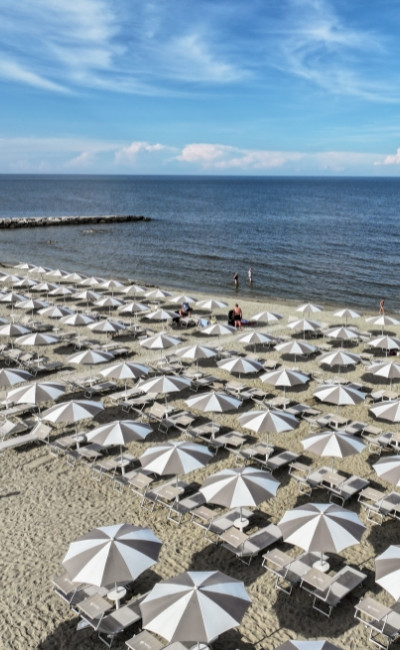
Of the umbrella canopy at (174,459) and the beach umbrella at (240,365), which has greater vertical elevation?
the beach umbrella at (240,365)

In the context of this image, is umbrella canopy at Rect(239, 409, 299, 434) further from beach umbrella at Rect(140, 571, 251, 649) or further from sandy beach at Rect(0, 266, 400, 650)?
beach umbrella at Rect(140, 571, 251, 649)

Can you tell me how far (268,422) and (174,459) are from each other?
323 cm

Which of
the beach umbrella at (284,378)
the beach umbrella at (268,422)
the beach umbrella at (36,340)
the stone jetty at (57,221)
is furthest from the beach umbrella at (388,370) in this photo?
the stone jetty at (57,221)

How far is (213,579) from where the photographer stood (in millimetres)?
7793

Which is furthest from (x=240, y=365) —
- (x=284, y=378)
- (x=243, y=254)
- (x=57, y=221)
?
(x=57, y=221)

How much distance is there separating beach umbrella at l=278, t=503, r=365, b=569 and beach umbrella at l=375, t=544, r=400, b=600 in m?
0.63

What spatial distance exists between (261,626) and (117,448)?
23.6ft

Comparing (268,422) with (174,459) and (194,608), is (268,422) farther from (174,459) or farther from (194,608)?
(194,608)

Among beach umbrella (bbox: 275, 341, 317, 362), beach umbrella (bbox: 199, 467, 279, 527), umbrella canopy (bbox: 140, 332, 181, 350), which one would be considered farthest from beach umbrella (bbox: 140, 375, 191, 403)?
beach umbrella (bbox: 199, 467, 279, 527)

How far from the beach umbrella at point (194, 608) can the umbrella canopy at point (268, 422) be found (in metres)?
6.04

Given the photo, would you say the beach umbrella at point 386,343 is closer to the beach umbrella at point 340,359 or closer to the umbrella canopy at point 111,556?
the beach umbrella at point 340,359

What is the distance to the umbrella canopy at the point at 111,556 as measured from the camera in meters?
8.17

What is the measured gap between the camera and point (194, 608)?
723 centimetres

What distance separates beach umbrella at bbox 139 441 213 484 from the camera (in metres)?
11.5
